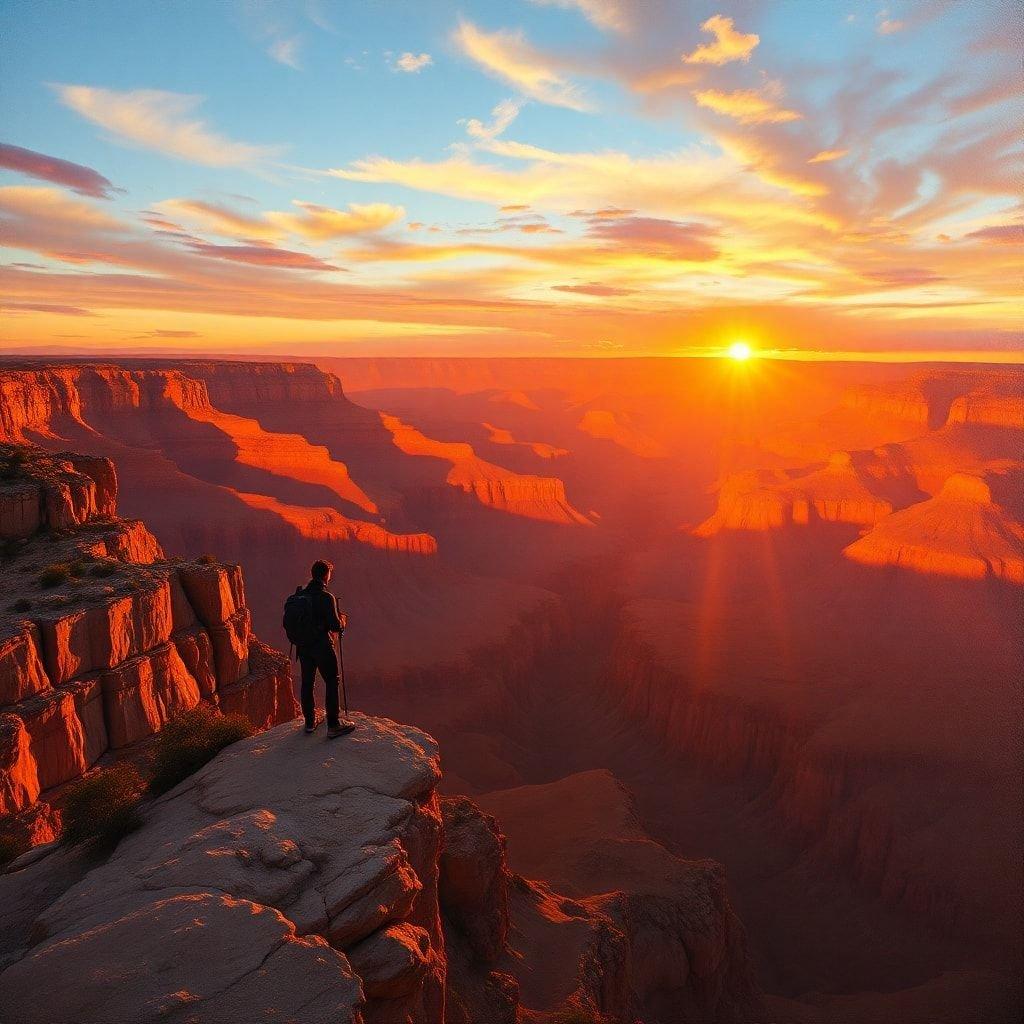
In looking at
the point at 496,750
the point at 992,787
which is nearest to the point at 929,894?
the point at 992,787

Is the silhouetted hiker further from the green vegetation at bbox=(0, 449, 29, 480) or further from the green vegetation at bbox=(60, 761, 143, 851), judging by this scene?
the green vegetation at bbox=(0, 449, 29, 480)

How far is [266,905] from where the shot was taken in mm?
7457

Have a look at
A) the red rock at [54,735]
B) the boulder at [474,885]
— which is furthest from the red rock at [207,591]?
the boulder at [474,885]

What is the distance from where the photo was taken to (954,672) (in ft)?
133

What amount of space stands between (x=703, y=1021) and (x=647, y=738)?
78.4 ft

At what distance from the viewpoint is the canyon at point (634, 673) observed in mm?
17891

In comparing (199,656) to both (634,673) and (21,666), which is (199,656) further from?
(634,673)

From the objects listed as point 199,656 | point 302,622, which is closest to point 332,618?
point 302,622

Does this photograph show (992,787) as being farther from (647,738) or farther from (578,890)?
(578,890)

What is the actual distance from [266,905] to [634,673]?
44210mm

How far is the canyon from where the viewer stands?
704 inches

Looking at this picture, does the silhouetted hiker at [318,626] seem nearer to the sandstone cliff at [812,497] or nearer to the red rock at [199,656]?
the red rock at [199,656]

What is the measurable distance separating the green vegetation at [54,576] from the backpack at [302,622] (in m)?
9.34

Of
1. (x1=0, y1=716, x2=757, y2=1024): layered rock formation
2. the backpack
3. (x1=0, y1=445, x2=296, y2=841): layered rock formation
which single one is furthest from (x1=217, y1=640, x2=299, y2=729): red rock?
the backpack
